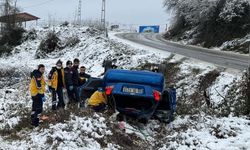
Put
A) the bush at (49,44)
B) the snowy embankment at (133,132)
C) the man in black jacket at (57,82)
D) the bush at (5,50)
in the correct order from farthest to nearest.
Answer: the bush at (5,50) < the bush at (49,44) < the man in black jacket at (57,82) < the snowy embankment at (133,132)

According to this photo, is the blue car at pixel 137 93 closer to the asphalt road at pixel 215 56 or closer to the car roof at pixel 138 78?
the car roof at pixel 138 78

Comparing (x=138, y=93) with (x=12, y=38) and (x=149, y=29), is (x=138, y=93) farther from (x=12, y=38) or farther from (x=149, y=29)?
(x=149, y=29)

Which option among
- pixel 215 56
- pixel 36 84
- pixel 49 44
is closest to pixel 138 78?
pixel 36 84

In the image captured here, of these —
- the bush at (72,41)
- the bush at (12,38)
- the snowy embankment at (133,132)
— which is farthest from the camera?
the bush at (12,38)

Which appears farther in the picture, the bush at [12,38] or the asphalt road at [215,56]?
the bush at [12,38]

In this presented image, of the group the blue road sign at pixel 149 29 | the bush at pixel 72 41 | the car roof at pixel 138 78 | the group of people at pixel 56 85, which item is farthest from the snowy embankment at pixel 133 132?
the blue road sign at pixel 149 29

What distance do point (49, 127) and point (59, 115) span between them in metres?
0.71

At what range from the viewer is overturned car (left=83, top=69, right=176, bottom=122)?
1177 cm

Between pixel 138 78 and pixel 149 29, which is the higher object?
pixel 138 78

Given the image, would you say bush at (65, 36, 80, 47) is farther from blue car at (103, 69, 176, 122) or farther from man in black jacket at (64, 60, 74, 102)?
blue car at (103, 69, 176, 122)

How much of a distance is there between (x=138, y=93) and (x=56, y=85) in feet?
10.5

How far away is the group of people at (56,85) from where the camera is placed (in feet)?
40.6

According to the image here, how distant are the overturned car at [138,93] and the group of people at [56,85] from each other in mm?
1752

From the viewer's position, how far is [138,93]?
38.5 feet
